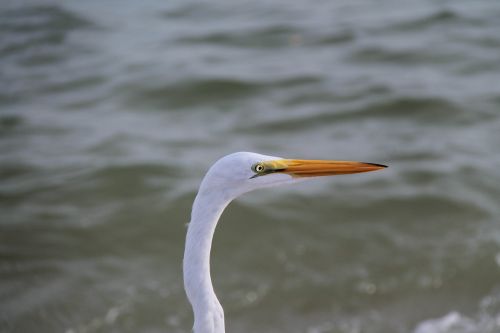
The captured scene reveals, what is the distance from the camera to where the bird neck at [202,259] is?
11.0ft

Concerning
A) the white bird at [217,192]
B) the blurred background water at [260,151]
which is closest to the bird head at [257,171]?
the white bird at [217,192]

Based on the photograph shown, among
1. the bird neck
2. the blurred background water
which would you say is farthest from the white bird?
the blurred background water

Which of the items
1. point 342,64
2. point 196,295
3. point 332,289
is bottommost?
point 332,289

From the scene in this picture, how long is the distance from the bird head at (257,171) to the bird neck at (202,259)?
0.20ft

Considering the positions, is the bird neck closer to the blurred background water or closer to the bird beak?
the bird beak

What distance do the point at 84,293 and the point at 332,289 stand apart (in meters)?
2.23

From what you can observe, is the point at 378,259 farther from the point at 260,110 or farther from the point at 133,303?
the point at 260,110

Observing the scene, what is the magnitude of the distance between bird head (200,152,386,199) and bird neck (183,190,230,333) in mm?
62

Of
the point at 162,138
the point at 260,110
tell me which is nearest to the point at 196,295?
the point at 162,138

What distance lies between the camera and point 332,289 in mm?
6391

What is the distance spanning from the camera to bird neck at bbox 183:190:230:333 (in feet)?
11.0

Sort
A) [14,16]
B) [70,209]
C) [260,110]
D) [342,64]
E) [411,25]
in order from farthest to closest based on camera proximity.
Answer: [14,16] < [411,25] < [342,64] < [260,110] < [70,209]

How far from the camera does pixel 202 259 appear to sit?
3.42m

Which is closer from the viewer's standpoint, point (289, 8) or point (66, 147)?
point (66, 147)
